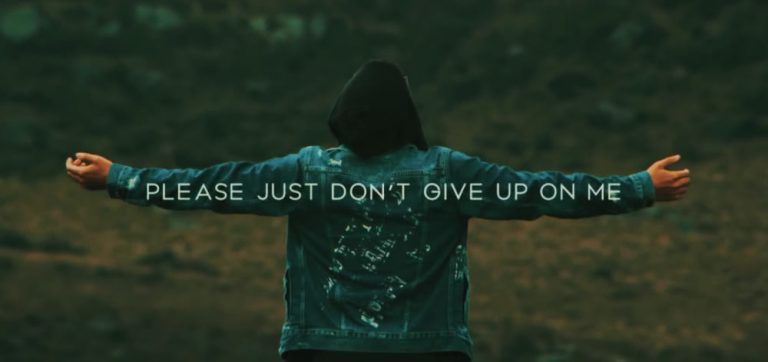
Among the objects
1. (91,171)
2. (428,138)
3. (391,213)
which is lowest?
(391,213)

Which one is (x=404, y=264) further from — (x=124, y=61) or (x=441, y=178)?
(x=124, y=61)

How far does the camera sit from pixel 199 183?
4.15 meters

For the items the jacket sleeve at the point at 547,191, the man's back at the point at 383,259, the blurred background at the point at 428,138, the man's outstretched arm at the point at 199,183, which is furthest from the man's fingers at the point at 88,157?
the blurred background at the point at 428,138

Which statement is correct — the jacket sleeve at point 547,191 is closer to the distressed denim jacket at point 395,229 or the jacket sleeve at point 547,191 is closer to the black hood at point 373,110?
the distressed denim jacket at point 395,229

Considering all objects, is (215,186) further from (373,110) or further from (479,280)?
(479,280)

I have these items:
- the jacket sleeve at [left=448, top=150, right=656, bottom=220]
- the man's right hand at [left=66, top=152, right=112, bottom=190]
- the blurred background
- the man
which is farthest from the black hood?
the blurred background

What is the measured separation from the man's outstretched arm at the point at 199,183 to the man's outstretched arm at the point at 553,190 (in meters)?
0.42

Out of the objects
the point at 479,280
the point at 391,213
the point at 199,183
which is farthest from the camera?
the point at 479,280

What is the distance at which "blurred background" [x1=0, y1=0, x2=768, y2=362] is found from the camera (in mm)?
12836

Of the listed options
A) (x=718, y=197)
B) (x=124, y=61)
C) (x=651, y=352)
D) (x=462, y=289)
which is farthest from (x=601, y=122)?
(x=462, y=289)

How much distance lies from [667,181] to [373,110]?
73 centimetres

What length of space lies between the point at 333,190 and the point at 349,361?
1.34ft

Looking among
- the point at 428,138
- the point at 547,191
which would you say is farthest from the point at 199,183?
the point at 428,138

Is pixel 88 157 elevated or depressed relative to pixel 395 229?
elevated
